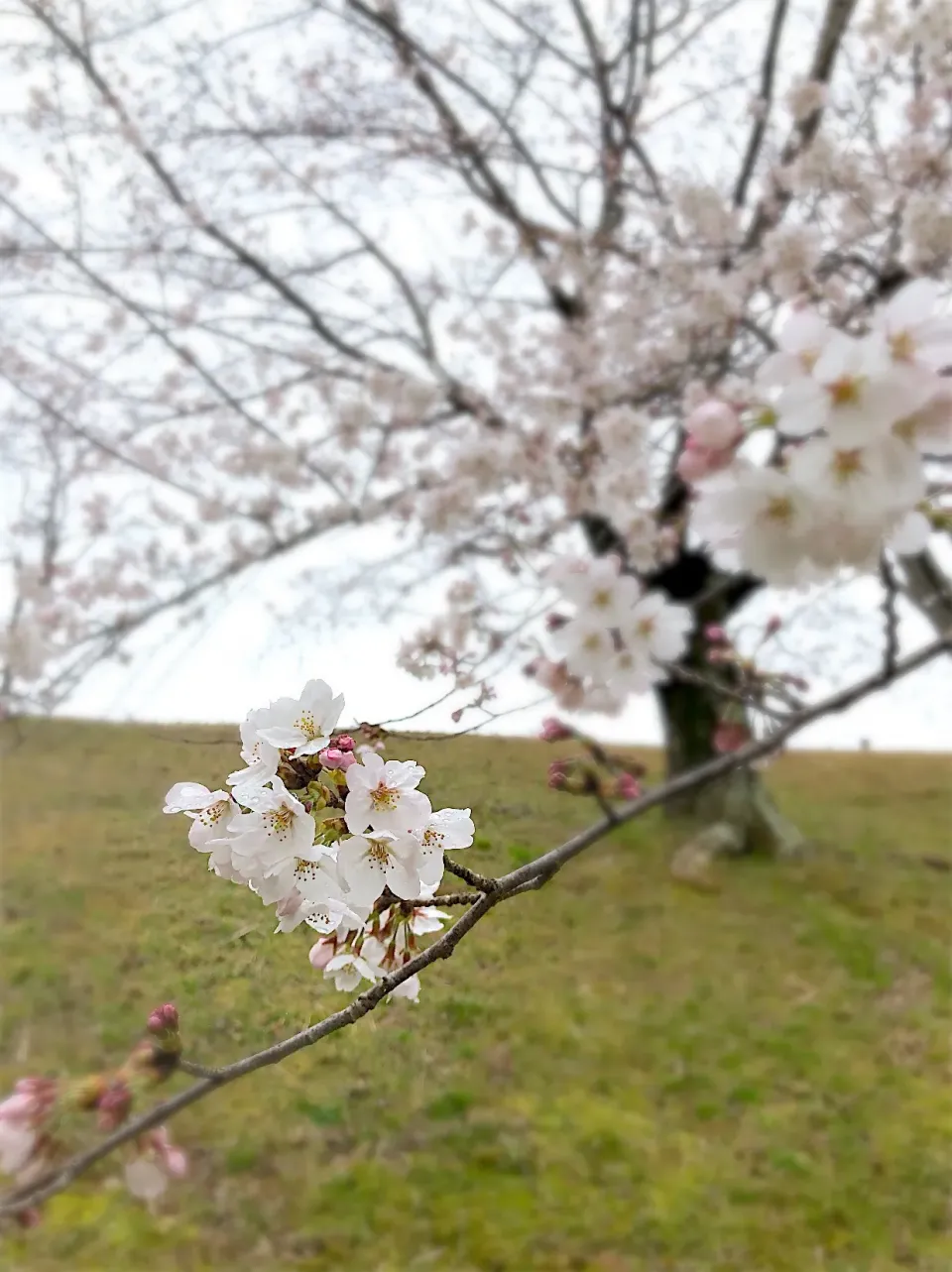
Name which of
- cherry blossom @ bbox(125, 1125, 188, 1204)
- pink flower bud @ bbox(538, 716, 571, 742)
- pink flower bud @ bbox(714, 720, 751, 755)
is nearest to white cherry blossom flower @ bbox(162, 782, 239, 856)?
pink flower bud @ bbox(538, 716, 571, 742)

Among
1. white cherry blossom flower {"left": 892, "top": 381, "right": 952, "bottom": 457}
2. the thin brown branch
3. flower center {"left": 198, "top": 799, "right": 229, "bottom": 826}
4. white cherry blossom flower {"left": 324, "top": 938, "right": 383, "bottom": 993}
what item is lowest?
white cherry blossom flower {"left": 324, "top": 938, "right": 383, "bottom": 993}

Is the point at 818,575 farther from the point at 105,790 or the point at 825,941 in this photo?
the point at 825,941

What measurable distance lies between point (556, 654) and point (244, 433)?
1.74 m

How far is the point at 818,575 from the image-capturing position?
0.44m

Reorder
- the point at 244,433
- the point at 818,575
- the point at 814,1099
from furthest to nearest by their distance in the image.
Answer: the point at 244,433, the point at 814,1099, the point at 818,575

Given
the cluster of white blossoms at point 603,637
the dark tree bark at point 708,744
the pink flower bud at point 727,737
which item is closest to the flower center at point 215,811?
the cluster of white blossoms at point 603,637

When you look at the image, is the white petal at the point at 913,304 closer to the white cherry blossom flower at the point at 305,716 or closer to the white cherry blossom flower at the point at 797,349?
the white cherry blossom flower at the point at 797,349

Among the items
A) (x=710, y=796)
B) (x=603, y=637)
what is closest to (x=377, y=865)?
(x=603, y=637)

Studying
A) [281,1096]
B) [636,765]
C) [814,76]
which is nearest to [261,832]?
[636,765]

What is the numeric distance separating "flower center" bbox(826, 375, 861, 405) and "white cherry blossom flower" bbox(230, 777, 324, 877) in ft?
0.84

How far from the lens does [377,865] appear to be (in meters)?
0.34

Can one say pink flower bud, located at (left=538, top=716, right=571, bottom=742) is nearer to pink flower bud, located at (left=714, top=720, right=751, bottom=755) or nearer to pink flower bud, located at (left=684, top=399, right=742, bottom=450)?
pink flower bud, located at (left=684, top=399, right=742, bottom=450)

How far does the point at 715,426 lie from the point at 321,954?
0.31m

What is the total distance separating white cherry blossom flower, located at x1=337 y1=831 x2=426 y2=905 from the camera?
0.34m
